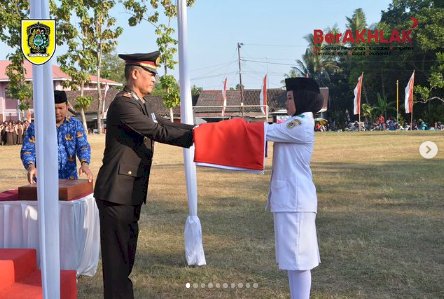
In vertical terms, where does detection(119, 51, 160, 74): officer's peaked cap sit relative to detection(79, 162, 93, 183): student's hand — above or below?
above

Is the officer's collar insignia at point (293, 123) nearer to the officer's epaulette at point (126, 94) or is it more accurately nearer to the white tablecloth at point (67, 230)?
the officer's epaulette at point (126, 94)

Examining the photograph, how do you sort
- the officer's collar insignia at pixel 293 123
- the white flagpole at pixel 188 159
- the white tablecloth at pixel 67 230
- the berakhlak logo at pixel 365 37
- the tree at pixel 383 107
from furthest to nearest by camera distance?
the tree at pixel 383 107
the berakhlak logo at pixel 365 37
the white flagpole at pixel 188 159
the white tablecloth at pixel 67 230
the officer's collar insignia at pixel 293 123

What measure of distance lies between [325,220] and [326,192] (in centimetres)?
314

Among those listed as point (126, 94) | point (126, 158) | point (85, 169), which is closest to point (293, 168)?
point (126, 158)

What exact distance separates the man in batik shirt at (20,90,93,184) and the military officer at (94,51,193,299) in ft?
5.05

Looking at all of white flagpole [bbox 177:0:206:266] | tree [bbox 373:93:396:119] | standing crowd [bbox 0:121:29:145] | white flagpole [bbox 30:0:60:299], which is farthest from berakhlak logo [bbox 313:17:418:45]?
white flagpole [bbox 30:0:60:299]

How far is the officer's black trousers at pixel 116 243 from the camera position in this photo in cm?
404

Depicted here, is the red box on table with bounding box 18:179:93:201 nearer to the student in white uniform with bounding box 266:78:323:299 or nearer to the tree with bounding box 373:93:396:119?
the student in white uniform with bounding box 266:78:323:299

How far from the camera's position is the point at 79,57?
30.4m

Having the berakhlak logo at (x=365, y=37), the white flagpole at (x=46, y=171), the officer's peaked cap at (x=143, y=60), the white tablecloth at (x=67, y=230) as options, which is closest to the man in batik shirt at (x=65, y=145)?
the white tablecloth at (x=67, y=230)

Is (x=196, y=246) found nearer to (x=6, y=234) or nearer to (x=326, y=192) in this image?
(x=6, y=234)

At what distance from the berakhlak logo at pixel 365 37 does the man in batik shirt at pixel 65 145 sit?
54.3m

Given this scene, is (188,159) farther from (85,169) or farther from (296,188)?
(296,188)

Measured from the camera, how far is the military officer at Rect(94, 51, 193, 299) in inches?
155
